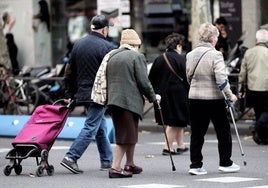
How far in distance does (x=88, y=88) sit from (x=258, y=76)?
4864 mm

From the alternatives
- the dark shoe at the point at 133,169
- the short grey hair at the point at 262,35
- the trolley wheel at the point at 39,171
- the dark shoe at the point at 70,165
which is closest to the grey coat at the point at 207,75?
the dark shoe at the point at 133,169

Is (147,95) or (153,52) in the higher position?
(147,95)

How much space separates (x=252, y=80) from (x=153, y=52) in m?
8.89

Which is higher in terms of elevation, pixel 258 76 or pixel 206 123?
pixel 206 123

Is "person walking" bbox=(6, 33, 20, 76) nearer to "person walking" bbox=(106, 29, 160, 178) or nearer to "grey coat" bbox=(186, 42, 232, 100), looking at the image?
"grey coat" bbox=(186, 42, 232, 100)

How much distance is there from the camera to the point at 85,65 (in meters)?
13.8

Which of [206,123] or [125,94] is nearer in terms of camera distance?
[125,94]

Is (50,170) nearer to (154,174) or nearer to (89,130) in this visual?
(89,130)

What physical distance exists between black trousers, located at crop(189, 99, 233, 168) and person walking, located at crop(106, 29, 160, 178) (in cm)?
73

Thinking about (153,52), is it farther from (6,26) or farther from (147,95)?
(147,95)

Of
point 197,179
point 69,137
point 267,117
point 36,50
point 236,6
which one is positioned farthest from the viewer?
point 36,50

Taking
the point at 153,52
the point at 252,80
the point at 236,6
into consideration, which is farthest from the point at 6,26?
the point at 252,80

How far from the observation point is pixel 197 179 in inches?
511

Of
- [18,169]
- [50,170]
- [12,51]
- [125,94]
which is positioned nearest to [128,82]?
[125,94]
